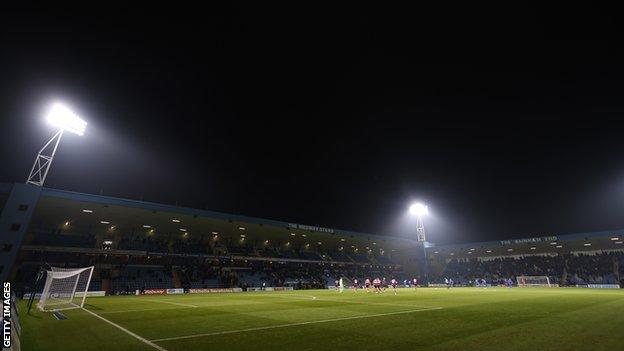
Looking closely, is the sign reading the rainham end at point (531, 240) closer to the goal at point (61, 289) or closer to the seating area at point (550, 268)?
the seating area at point (550, 268)

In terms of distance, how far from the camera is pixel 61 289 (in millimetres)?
19938

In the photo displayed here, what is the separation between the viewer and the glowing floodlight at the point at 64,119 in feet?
93.6

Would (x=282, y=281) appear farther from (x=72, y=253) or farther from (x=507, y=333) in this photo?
(x=507, y=333)

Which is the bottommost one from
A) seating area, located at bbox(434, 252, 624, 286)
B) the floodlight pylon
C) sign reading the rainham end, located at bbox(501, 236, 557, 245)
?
seating area, located at bbox(434, 252, 624, 286)

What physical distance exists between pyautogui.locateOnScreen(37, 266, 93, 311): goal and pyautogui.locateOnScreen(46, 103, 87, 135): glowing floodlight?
15252mm

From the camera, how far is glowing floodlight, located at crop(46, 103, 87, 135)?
2853cm

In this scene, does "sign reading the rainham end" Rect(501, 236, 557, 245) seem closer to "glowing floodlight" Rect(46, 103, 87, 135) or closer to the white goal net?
the white goal net

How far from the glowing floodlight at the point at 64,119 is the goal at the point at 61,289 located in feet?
50.0

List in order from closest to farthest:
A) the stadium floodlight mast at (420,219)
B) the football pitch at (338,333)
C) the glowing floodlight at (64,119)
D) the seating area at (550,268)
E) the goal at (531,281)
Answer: the football pitch at (338,333) → the glowing floodlight at (64,119) → the seating area at (550,268) → the goal at (531,281) → the stadium floodlight mast at (420,219)

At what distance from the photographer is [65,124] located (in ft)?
97.3

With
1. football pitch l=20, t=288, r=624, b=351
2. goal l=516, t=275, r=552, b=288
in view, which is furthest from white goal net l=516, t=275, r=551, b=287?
football pitch l=20, t=288, r=624, b=351

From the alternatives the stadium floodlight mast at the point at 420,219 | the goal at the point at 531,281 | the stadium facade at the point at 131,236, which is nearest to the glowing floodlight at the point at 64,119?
the stadium facade at the point at 131,236

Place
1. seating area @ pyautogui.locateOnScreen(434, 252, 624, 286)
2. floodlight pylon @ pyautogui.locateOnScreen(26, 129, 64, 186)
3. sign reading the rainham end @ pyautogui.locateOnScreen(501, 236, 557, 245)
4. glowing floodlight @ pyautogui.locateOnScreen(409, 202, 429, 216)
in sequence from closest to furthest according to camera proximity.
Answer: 1. floodlight pylon @ pyautogui.locateOnScreen(26, 129, 64, 186)
2. sign reading the rainham end @ pyautogui.locateOnScreen(501, 236, 557, 245)
3. seating area @ pyautogui.locateOnScreen(434, 252, 624, 286)
4. glowing floodlight @ pyautogui.locateOnScreen(409, 202, 429, 216)

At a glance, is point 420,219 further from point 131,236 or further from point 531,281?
point 131,236
